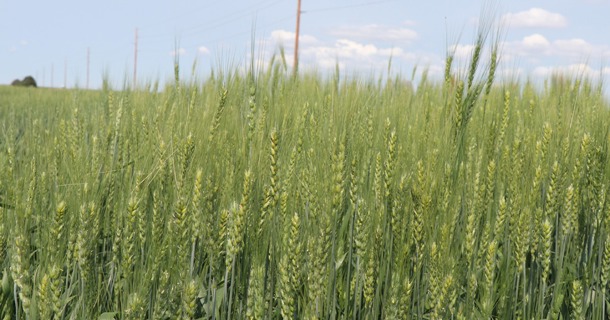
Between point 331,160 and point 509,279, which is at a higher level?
point 331,160

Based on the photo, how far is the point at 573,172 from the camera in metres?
1.73

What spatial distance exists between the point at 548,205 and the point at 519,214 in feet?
0.30

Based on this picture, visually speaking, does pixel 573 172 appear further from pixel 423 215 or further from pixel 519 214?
pixel 423 215

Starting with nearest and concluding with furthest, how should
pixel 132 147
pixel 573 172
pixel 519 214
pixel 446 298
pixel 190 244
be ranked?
pixel 446 298
pixel 190 244
pixel 519 214
pixel 573 172
pixel 132 147

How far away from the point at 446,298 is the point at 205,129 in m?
0.77

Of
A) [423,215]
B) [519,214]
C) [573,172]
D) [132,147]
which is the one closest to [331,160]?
[423,215]

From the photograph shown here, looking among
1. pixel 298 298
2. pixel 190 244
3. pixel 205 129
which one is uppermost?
pixel 205 129

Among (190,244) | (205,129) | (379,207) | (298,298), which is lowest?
(298,298)

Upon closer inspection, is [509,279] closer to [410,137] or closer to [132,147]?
[410,137]

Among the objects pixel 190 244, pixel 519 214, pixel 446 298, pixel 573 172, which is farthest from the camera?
pixel 573 172

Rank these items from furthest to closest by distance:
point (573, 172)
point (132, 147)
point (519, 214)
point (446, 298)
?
point (132, 147), point (573, 172), point (519, 214), point (446, 298)

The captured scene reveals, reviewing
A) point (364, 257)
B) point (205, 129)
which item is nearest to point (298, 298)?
point (364, 257)

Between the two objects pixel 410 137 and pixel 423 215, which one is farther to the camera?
pixel 410 137

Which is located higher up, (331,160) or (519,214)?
(331,160)
